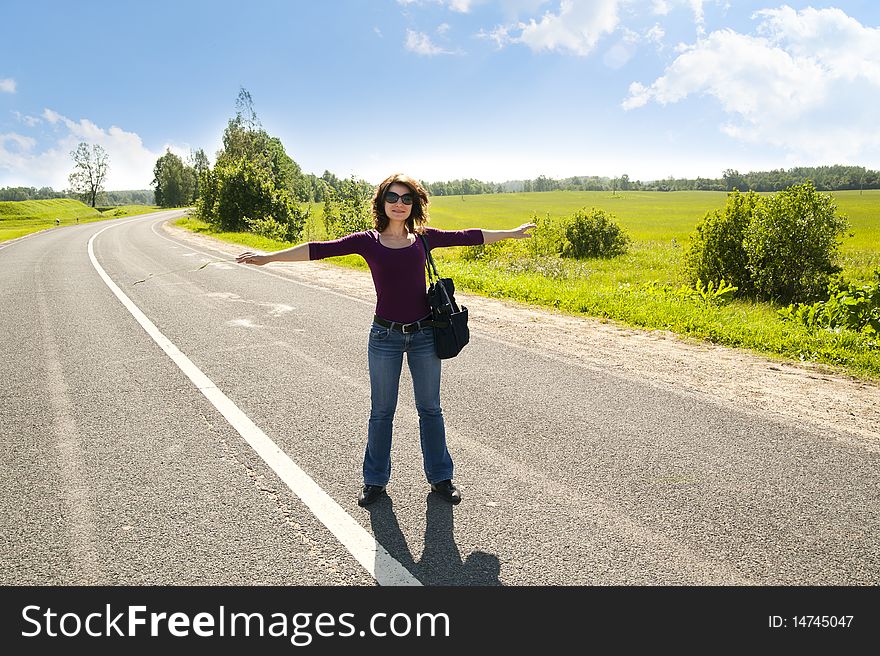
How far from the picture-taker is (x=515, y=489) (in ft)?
12.1

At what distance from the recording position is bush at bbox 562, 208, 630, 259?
25.0 metres

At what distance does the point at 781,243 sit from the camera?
11930 mm

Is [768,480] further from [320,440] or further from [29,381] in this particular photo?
[29,381]

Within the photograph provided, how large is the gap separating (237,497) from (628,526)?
2449 mm

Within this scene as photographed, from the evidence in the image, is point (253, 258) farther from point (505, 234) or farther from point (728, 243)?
point (728, 243)

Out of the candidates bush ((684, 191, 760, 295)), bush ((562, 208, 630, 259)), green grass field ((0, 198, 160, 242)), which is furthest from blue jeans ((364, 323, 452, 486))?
green grass field ((0, 198, 160, 242))

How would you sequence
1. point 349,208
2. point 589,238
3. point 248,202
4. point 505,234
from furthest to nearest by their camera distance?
point 248,202 < point 349,208 < point 589,238 < point 505,234

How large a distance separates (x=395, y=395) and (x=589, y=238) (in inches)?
907

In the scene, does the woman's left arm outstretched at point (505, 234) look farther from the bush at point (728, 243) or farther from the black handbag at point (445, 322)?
the bush at point (728, 243)

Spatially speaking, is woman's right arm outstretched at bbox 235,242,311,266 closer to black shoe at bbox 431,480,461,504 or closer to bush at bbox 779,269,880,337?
black shoe at bbox 431,480,461,504

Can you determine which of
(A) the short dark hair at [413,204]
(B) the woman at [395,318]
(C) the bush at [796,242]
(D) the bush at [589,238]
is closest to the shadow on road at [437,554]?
(B) the woman at [395,318]

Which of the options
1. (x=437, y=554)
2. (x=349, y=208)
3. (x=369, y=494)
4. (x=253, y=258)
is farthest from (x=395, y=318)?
(x=349, y=208)

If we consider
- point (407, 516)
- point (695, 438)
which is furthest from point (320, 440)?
point (695, 438)

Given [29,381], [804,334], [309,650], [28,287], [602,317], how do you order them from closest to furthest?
[309,650] → [29,381] → [804,334] → [602,317] → [28,287]
